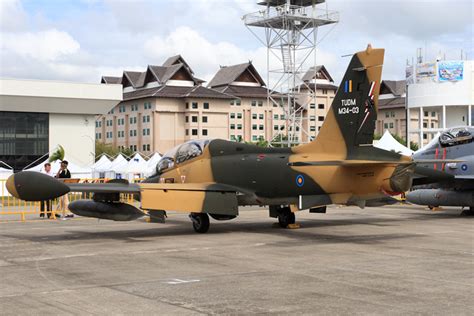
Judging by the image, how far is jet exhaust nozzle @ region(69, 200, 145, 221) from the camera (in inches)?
620

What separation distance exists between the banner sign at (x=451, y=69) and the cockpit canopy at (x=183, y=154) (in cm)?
6861

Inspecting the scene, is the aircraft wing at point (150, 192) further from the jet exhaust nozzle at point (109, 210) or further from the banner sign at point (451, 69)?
the banner sign at point (451, 69)

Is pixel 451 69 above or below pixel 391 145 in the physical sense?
above

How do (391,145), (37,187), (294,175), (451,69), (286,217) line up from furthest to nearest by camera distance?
(451,69) < (391,145) < (286,217) < (294,175) < (37,187)

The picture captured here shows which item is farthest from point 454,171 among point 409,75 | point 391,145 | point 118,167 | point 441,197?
point 409,75

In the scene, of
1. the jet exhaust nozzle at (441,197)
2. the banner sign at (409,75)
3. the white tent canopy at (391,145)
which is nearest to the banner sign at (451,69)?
the banner sign at (409,75)

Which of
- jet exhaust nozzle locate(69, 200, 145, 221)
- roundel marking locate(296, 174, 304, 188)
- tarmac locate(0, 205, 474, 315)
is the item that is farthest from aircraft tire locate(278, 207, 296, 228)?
jet exhaust nozzle locate(69, 200, 145, 221)

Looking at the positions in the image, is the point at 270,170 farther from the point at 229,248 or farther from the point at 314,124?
the point at 314,124

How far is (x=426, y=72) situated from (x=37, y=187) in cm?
7602

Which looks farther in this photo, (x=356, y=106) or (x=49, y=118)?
(x=49, y=118)

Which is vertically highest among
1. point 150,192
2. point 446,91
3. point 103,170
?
point 446,91

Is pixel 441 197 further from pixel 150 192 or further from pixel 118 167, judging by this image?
pixel 118 167

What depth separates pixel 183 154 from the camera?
17.9m

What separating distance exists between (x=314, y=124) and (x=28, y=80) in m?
78.5
